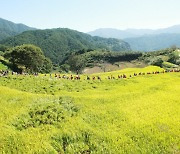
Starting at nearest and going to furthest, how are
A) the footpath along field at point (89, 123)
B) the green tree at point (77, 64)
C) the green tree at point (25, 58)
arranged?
1. the footpath along field at point (89, 123)
2. the green tree at point (25, 58)
3. the green tree at point (77, 64)

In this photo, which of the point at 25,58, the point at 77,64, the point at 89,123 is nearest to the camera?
the point at 89,123

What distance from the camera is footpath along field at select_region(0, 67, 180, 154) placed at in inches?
864

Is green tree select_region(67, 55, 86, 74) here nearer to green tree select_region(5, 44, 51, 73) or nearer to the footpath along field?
green tree select_region(5, 44, 51, 73)

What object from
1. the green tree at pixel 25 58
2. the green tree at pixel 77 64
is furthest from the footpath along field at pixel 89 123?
the green tree at pixel 77 64

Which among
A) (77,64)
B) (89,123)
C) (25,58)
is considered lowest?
(77,64)

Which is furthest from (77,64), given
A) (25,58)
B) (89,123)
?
(89,123)

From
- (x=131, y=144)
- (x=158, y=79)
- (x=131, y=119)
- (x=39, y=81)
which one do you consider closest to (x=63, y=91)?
(x=39, y=81)

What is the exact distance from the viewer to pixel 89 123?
2542 cm

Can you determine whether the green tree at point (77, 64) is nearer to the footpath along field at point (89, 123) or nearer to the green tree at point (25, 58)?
the green tree at point (25, 58)

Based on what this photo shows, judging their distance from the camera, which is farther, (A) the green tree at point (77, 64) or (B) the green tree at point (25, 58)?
(A) the green tree at point (77, 64)

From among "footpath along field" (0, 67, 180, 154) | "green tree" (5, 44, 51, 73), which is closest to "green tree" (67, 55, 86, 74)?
"green tree" (5, 44, 51, 73)

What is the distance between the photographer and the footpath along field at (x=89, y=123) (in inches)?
864

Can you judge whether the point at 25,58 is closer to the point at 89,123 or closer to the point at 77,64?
the point at 77,64

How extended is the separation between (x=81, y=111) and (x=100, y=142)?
15.7 ft
